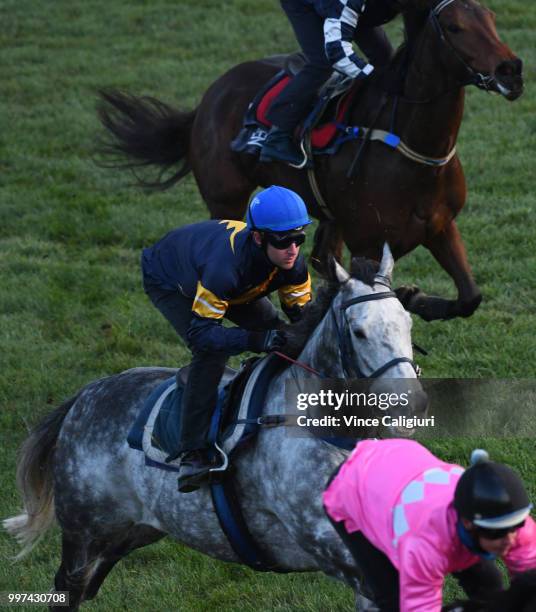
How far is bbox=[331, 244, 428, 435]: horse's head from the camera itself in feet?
15.0

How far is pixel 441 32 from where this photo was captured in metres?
7.68

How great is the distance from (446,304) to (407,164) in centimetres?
211

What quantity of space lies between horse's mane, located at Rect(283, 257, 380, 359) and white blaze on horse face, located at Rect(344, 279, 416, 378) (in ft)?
0.64

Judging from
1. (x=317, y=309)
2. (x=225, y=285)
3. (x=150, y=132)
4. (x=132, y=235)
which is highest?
(x=225, y=285)

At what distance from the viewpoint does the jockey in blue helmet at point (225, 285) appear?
505 centimetres

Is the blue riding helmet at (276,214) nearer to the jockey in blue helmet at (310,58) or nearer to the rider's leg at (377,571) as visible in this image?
the rider's leg at (377,571)

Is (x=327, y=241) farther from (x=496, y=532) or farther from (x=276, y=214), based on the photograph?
(x=496, y=532)

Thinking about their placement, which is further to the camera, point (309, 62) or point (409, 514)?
point (309, 62)

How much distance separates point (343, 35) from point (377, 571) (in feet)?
14.5

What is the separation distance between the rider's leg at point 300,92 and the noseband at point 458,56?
2.94ft

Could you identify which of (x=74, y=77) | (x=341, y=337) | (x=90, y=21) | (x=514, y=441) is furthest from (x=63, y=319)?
(x=90, y=21)

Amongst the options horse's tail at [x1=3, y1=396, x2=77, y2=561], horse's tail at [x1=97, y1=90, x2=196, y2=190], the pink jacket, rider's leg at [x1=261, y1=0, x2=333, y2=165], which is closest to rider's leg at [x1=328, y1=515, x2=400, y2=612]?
the pink jacket

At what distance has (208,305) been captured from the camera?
5.14m

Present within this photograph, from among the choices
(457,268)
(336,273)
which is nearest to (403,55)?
(457,268)
